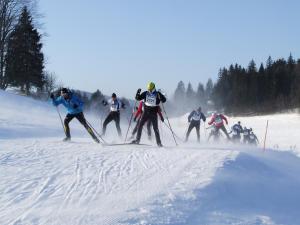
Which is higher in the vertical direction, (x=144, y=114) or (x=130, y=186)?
(x=144, y=114)

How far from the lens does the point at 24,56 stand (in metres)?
46.8

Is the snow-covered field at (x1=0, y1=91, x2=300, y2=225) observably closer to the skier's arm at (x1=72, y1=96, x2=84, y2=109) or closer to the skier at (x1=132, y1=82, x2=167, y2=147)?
the skier at (x1=132, y1=82, x2=167, y2=147)

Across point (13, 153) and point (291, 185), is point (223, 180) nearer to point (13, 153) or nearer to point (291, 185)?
point (291, 185)

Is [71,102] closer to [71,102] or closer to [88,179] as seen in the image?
[71,102]

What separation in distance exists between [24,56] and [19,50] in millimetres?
805

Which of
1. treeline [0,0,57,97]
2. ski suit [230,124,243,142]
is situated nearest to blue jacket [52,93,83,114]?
ski suit [230,124,243,142]

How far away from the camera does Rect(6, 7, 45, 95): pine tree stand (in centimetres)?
4588

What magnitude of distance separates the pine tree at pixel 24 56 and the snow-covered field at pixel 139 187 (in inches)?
1366

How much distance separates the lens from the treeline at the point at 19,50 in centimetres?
4481

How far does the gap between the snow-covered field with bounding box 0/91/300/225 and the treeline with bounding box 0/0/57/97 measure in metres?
34.4

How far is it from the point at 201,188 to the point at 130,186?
4.40 feet

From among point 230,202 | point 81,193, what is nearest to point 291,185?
point 230,202

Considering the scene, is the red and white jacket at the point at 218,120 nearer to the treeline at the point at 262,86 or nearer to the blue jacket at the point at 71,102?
the blue jacket at the point at 71,102

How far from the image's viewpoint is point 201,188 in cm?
820
